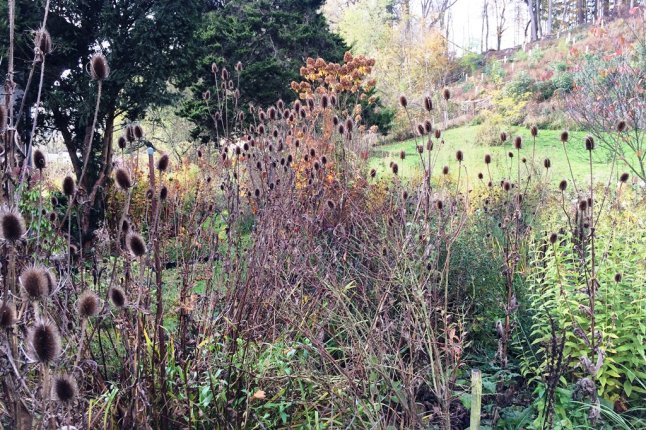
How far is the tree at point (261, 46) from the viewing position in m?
12.5

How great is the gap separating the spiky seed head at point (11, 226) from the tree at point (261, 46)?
1094 centimetres

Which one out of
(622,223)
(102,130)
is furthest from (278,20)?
(622,223)

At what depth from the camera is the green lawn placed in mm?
8656

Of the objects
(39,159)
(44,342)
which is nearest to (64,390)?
(44,342)

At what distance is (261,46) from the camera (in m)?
13.7

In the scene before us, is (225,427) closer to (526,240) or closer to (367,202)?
(367,202)

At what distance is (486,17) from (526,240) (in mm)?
44978

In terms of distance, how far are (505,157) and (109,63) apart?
643 centimetres

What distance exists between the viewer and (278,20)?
14.0 meters

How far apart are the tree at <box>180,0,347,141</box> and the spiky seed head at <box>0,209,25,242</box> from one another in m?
10.9

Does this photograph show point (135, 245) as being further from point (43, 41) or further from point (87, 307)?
point (43, 41)

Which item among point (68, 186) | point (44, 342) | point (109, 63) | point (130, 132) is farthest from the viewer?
point (109, 63)

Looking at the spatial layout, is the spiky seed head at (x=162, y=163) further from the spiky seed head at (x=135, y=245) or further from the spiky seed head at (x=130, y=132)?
the spiky seed head at (x=135, y=245)

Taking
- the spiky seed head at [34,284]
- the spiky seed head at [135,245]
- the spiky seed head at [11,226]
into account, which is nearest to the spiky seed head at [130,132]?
the spiky seed head at [135,245]
